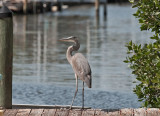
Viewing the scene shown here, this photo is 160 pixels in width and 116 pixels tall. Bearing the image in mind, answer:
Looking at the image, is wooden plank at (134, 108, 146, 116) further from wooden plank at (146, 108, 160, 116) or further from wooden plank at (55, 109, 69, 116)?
wooden plank at (55, 109, 69, 116)

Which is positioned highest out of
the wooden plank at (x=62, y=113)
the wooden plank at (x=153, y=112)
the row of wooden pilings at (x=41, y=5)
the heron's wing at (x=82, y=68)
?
the heron's wing at (x=82, y=68)

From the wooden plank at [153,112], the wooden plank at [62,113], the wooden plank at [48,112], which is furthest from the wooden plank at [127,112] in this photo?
the wooden plank at [48,112]

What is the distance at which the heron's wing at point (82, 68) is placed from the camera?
8.65 meters

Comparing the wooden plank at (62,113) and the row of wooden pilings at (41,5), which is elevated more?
the wooden plank at (62,113)

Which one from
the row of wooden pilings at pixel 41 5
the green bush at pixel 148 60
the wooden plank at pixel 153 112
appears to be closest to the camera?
the wooden plank at pixel 153 112

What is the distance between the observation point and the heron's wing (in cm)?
865

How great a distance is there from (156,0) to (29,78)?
8.33m

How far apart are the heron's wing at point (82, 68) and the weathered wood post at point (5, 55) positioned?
109 centimetres

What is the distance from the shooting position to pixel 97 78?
16.8 metres

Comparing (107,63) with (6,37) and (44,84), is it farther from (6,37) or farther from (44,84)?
(6,37)

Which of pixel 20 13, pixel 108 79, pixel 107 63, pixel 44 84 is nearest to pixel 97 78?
pixel 108 79

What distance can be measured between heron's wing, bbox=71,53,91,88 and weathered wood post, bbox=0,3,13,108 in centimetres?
109

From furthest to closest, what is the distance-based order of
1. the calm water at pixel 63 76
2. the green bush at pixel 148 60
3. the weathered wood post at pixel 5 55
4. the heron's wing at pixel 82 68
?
the calm water at pixel 63 76
the weathered wood post at pixel 5 55
the green bush at pixel 148 60
the heron's wing at pixel 82 68

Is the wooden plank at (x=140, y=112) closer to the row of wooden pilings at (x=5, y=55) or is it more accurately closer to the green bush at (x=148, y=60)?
the green bush at (x=148, y=60)
